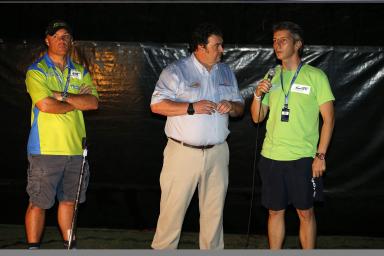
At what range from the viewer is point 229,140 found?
6090 millimetres

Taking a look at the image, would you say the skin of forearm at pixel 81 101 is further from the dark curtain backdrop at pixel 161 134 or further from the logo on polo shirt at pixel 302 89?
the logo on polo shirt at pixel 302 89

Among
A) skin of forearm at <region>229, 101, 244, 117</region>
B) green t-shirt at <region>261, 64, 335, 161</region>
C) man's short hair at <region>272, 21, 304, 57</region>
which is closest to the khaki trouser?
skin of forearm at <region>229, 101, 244, 117</region>

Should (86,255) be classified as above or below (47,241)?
above

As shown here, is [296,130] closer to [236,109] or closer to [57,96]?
[236,109]

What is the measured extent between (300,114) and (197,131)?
742 millimetres

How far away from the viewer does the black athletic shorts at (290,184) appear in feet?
15.3

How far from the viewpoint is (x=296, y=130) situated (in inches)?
183

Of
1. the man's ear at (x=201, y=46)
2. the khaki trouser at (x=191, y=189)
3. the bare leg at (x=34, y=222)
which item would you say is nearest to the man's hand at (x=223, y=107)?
the khaki trouser at (x=191, y=189)

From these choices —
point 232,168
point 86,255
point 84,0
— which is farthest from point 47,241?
point 86,255

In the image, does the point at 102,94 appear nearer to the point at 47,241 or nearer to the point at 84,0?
the point at 84,0

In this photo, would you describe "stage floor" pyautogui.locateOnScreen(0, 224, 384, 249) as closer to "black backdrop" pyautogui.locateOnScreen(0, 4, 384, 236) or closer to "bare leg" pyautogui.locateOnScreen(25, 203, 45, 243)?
"black backdrop" pyautogui.locateOnScreen(0, 4, 384, 236)

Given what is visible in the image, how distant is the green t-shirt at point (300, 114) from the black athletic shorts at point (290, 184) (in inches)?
2.3

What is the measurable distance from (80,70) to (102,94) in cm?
115

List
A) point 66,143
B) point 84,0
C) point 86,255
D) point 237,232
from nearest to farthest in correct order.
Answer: point 86,255, point 66,143, point 84,0, point 237,232
